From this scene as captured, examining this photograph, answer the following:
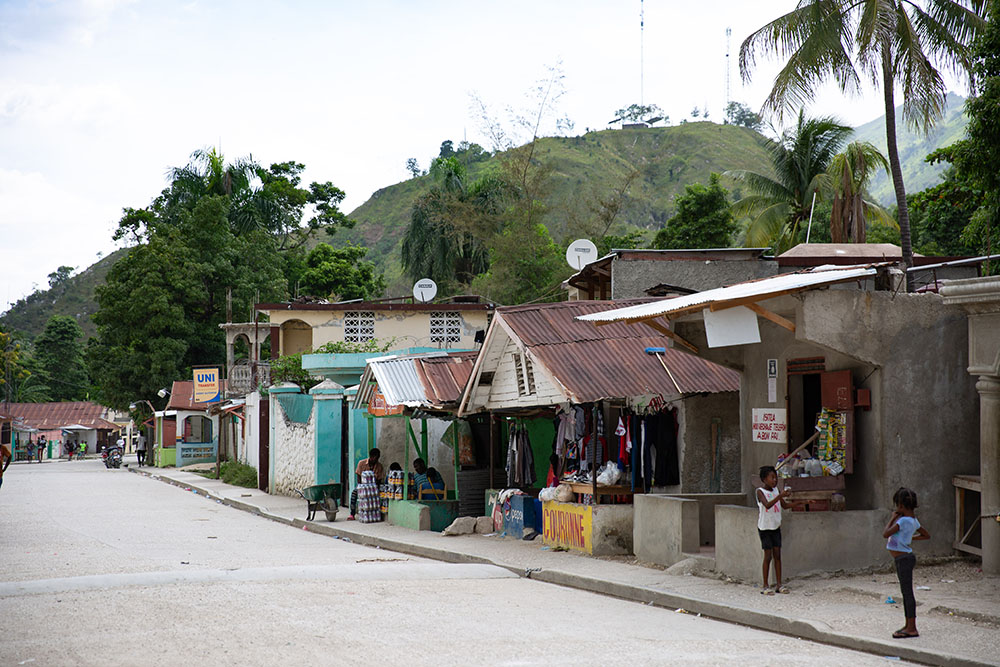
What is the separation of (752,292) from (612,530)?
502 centimetres

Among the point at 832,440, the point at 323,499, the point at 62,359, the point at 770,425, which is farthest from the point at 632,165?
the point at 832,440

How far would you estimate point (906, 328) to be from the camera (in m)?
12.0

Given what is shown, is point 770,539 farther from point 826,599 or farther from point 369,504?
point 369,504

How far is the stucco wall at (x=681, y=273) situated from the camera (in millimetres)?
22297

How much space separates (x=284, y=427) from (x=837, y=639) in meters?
22.8

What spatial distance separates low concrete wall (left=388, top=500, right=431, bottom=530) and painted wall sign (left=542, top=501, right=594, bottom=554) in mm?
3876

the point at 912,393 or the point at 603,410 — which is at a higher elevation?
the point at 912,393

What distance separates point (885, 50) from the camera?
721 inches

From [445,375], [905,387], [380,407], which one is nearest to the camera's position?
[905,387]

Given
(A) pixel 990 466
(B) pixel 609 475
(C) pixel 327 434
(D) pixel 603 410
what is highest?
(D) pixel 603 410

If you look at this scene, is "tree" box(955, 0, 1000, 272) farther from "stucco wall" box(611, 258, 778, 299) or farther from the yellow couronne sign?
the yellow couronne sign

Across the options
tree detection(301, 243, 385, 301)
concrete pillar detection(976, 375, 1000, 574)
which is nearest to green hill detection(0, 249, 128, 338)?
tree detection(301, 243, 385, 301)

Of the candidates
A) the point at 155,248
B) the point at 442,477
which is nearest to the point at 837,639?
the point at 442,477

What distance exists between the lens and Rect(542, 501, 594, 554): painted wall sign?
15.0 meters
